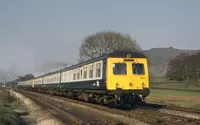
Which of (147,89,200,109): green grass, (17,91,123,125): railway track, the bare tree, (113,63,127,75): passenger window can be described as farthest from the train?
the bare tree

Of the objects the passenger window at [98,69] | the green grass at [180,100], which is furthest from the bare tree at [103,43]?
the passenger window at [98,69]

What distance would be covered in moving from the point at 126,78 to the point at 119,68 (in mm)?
719

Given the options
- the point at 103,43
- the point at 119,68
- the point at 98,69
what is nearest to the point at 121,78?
the point at 119,68

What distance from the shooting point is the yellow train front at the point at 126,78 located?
64.3 feet

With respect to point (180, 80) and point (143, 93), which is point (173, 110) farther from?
point (180, 80)

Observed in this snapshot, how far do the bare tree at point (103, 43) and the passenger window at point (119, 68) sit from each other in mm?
48484

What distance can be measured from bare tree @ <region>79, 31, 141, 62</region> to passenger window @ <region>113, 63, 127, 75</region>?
48.5m

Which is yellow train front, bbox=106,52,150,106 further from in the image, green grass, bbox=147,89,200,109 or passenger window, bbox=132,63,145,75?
green grass, bbox=147,89,200,109

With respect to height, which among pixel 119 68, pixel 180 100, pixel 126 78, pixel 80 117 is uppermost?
pixel 119 68

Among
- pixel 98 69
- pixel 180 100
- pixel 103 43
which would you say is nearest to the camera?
pixel 98 69

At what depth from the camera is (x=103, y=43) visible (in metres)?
72.1

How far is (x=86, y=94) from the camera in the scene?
86.0 feet

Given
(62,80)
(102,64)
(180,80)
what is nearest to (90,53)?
(180,80)

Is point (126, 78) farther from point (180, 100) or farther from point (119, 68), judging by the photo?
point (180, 100)
